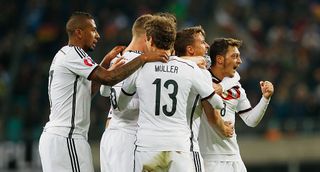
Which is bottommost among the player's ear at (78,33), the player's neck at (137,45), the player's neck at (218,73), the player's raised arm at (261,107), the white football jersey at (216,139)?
the white football jersey at (216,139)

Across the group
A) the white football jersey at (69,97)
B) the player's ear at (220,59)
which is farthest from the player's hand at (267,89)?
the white football jersey at (69,97)

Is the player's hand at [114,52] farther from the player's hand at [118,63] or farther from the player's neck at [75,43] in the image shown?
the player's hand at [118,63]

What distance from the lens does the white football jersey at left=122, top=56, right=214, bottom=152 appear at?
24.4 feet

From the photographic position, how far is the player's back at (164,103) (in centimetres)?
744

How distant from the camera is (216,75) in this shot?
8.67 meters

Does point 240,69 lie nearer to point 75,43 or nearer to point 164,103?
point 75,43

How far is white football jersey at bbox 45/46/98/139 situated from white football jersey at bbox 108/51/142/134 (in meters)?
0.26

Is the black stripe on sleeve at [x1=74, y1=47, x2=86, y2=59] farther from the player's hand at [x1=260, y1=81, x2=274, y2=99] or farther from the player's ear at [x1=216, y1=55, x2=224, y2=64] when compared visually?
the player's hand at [x1=260, y1=81, x2=274, y2=99]

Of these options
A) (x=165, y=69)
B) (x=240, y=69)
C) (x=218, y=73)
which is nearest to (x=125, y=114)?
(x=165, y=69)

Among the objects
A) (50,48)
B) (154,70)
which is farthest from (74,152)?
(50,48)

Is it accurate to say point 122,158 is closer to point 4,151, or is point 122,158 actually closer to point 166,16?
point 166,16

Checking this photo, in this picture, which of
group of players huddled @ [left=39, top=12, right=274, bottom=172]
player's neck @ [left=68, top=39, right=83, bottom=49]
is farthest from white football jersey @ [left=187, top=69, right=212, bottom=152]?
player's neck @ [left=68, top=39, right=83, bottom=49]

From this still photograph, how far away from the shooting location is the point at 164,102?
7.43 meters

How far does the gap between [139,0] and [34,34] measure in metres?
2.60
